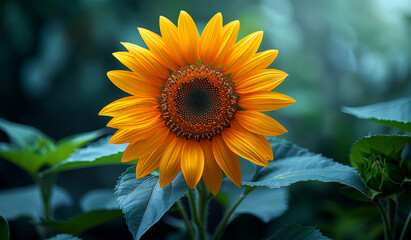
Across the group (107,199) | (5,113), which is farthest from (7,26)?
(107,199)

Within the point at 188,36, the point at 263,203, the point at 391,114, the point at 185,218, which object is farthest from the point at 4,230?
the point at 391,114

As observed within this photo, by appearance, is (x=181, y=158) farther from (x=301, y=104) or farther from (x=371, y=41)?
(x=371, y=41)

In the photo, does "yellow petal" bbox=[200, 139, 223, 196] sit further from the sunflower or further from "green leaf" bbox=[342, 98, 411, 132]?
"green leaf" bbox=[342, 98, 411, 132]

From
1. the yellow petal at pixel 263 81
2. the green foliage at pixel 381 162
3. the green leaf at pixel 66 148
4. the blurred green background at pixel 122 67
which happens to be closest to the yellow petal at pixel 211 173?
the yellow petal at pixel 263 81

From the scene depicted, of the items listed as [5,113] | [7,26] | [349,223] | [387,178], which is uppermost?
[7,26]

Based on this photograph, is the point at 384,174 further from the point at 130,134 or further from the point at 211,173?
the point at 130,134

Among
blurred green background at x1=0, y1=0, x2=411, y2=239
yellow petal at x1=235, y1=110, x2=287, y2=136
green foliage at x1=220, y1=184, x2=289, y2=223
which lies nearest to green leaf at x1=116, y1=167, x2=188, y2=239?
yellow petal at x1=235, y1=110, x2=287, y2=136
